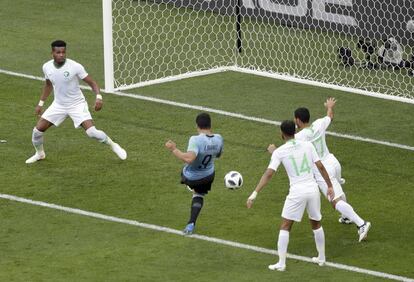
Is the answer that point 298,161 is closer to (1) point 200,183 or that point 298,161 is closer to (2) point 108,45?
(1) point 200,183

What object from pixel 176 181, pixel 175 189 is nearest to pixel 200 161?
pixel 175 189

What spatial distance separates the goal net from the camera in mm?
25219

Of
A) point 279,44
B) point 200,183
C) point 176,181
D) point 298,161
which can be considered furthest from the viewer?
point 279,44

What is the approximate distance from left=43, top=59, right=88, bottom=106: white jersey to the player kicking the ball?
3.31 metres

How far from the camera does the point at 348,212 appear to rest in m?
16.7

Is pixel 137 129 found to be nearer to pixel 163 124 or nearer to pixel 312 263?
pixel 163 124

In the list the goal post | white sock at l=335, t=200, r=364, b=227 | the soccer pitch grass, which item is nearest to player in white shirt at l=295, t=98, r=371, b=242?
white sock at l=335, t=200, r=364, b=227

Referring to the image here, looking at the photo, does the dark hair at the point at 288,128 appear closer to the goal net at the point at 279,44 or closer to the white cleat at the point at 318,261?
the white cleat at the point at 318,261

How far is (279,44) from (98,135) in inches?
311

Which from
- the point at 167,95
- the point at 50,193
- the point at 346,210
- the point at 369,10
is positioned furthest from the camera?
the point at 369,10

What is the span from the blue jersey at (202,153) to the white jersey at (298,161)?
122 centimetres

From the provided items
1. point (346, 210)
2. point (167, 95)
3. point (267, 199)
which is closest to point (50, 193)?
point (267, 199)

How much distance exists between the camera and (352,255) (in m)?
16.3

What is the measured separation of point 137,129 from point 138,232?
4.90 meters
